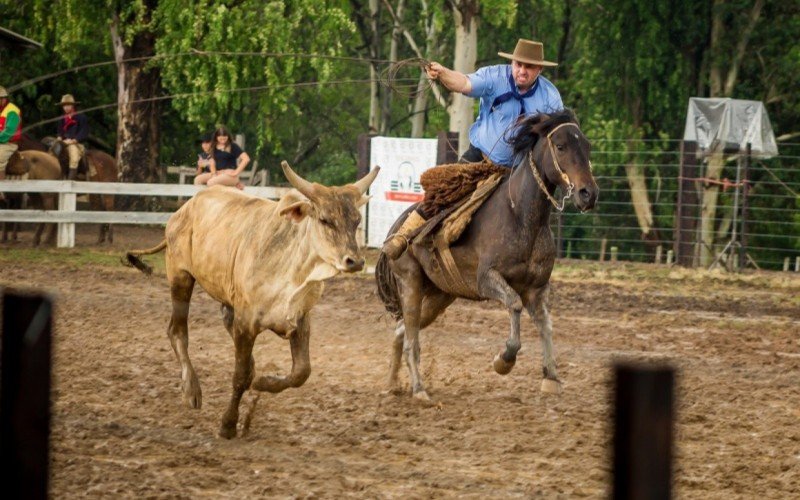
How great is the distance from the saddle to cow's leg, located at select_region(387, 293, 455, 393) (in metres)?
0.31

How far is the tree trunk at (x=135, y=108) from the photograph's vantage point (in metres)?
24.9

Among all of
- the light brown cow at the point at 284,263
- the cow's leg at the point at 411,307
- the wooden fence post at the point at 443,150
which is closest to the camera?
the light brown cow at the point at 284,263

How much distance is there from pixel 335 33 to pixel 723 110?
698 centimetres

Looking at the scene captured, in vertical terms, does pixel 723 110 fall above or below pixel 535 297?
above

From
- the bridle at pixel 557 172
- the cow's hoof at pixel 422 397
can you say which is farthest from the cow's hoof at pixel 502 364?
the bridle at pixel 557 172

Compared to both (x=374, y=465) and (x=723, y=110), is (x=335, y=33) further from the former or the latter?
(x=374, y=465)

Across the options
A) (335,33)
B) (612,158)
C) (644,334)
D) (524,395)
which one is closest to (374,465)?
(524,395)

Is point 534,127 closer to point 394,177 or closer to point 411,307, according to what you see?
point 411,307

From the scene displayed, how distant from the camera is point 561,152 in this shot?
29.3 feet

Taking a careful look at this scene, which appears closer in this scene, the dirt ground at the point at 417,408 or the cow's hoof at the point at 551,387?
the dirt ground at the point at 417,408

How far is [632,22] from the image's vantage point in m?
30.3

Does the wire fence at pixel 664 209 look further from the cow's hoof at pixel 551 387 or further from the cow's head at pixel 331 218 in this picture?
the cow's head at pixel 331 218

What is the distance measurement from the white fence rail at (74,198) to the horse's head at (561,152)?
453 inches

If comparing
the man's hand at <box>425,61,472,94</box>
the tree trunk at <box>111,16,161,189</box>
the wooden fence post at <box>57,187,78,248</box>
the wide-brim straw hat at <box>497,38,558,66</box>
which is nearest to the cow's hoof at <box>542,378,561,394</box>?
the man's hand at <box>425,61,472,94</box>
